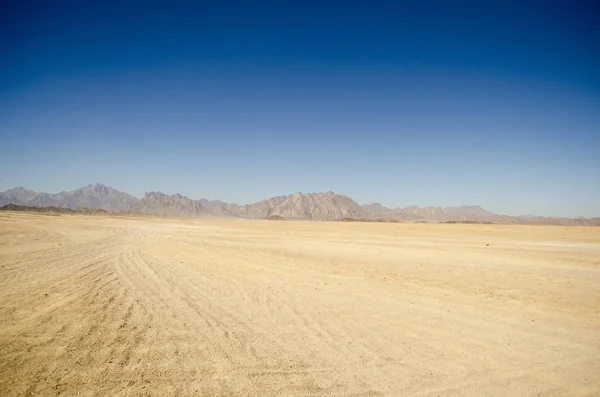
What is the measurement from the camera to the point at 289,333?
6848 millimetres

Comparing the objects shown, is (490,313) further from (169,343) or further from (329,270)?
(169,343)

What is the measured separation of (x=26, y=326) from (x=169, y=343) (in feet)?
10.2

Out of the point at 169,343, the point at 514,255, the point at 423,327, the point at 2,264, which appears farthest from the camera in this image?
the point at 514,255

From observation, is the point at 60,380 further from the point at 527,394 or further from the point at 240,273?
the point at 240,273

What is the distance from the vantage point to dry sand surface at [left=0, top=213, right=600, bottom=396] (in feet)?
15.9

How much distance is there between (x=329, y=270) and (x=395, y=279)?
3.07m

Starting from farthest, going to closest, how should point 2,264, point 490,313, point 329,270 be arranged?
point 329,270
point 2,264
point 490,313

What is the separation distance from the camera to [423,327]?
7461 mm

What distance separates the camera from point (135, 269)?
12.8 m

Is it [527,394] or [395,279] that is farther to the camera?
[395,279]

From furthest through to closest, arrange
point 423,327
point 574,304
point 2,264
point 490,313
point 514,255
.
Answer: point 514,255 < point 2,264 < point 574,304 < point 490,313 < point 423,327

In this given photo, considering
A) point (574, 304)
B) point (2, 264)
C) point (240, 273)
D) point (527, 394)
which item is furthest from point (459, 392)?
point (2, 264)

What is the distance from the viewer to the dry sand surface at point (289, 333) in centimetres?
484

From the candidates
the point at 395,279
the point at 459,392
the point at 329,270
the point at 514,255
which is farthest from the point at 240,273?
the point at 514,255
